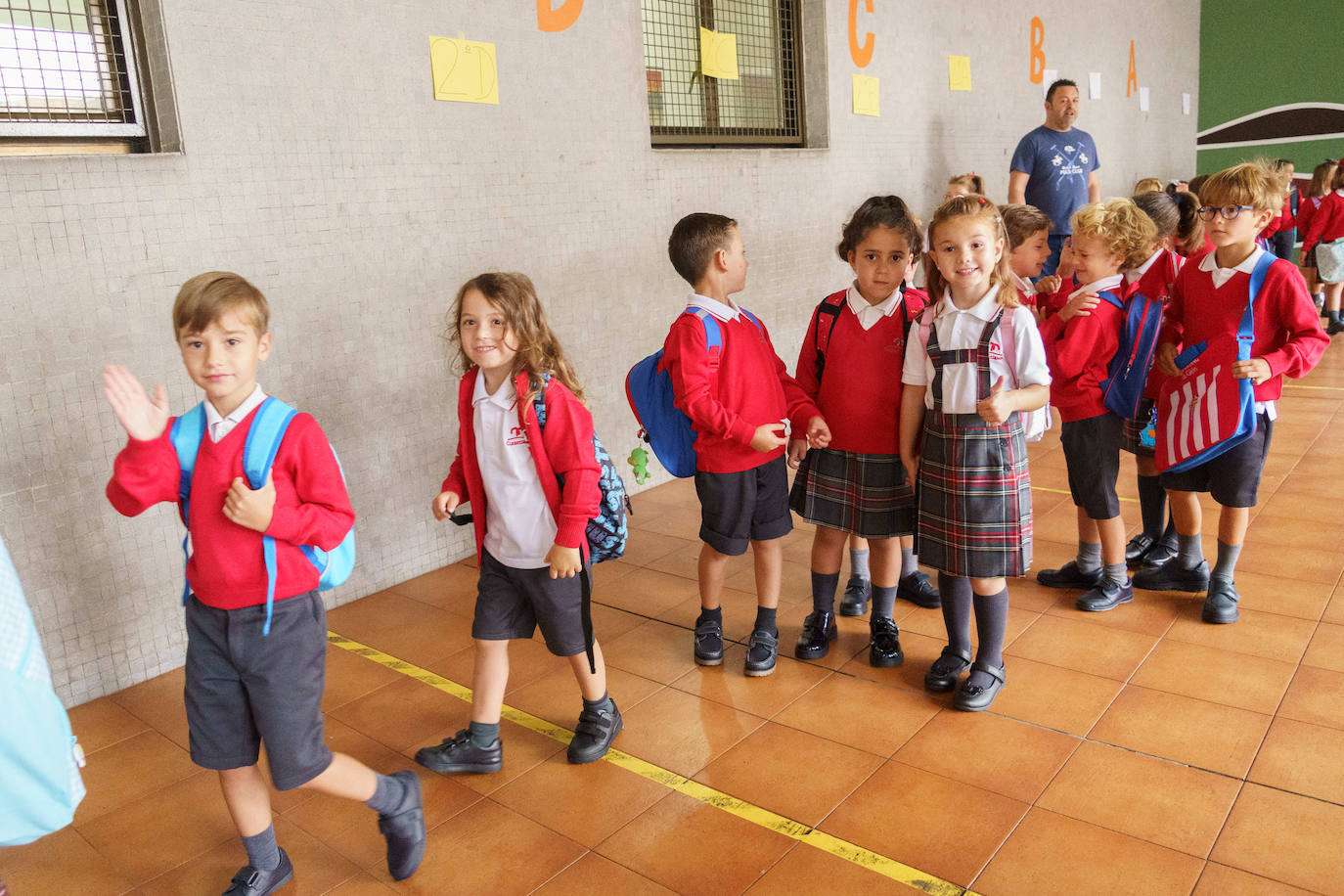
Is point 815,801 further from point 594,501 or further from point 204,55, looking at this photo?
point 204,55

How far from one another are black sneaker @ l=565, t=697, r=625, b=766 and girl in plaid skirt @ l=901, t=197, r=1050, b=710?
879mm

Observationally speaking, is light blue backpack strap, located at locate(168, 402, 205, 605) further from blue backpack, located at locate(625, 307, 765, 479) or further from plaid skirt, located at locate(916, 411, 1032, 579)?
plaid skirt, located at locate(916, 411, 1032, 579)

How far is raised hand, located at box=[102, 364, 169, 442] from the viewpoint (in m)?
1.64

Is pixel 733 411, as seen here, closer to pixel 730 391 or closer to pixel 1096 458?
pixel 730 391

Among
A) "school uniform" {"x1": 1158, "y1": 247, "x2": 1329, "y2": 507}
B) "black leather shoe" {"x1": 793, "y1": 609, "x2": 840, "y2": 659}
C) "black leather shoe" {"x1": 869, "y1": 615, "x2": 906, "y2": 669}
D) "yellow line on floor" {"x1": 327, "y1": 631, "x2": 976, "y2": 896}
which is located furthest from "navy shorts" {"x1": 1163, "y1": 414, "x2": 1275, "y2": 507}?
"yellow line on floor" {"x1": 327, "y1": 631, "x2": 976, "y2": 896}

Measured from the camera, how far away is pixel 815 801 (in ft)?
7.07

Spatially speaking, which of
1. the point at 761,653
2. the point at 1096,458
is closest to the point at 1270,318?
the point at 1096,458

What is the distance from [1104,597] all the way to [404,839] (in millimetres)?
2180

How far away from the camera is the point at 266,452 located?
1.74m

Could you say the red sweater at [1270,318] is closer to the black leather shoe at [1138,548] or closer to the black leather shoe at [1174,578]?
the black leather shoe at [1174,578]

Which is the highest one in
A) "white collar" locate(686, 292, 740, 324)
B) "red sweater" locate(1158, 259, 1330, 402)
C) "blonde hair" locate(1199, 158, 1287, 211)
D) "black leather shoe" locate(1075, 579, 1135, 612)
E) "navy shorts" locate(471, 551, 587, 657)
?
"blonde hair" locate(1199, 158, 1287, 211)

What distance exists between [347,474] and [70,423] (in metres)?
0.88

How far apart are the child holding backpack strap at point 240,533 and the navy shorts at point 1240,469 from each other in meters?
2.40

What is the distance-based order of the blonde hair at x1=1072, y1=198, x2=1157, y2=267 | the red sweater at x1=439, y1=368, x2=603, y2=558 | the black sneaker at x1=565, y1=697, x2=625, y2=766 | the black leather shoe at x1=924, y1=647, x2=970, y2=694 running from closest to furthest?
the red sweater at x1=439, y1=368, x2=603, y2=558 < the black sneaker at x1=565, y1=697, x2=625, y2=766 < the black leather shoe at x1=924, y1=647, x2=970, y2=694 < the blonde hair at x1=1072, y1=198, x2=1157, y2=267
